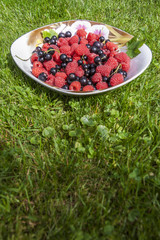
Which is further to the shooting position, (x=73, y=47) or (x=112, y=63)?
(x=73, y=47)

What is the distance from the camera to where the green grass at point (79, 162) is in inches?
39.1

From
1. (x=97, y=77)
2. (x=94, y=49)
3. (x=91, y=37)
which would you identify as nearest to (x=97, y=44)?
(x=94, y=49)

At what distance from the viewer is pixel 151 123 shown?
1394 mm

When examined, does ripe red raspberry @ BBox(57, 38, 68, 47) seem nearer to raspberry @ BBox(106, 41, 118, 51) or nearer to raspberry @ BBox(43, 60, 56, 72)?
raspberry @ BBox(43, 60, 56, 72)

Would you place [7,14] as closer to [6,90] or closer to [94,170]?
[6,90]

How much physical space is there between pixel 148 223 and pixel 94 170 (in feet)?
1.39

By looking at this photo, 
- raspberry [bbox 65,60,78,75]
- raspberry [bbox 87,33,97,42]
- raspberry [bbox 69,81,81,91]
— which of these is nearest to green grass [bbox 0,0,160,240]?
raspberry [bbox 69,81,81,91]

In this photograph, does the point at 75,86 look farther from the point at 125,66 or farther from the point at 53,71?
the point at 125,66

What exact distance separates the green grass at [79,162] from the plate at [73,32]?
0.67 feet

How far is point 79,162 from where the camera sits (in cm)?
124

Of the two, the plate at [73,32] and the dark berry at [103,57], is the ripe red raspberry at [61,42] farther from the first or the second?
the dark berry at [103,57]

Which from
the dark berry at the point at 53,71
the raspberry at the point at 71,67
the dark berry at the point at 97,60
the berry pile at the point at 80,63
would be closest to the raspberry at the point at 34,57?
the berry pile at the point at 80,63

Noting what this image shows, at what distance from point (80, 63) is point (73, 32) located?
65 centimetres

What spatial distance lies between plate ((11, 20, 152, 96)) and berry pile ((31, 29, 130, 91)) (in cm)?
7
